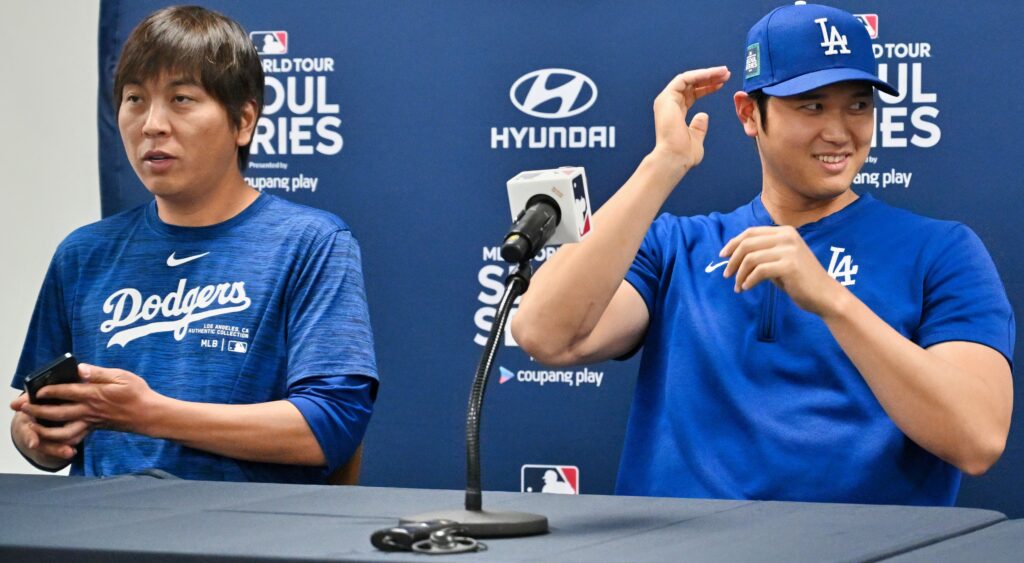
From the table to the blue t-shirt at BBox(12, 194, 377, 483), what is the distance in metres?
0.34

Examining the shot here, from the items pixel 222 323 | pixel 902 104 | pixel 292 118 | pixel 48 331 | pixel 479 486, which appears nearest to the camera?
pixel 479 486

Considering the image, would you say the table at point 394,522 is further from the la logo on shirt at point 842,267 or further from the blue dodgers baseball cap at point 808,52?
the blue dodgers baseball cap at point 808,52

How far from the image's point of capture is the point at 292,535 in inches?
46.8

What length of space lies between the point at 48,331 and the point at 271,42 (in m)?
0.79

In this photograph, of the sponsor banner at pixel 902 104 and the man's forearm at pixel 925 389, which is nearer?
the man's forearm at pixel 925 389

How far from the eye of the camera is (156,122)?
1.97 meters

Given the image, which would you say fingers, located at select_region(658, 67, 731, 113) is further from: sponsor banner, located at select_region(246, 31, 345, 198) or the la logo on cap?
sponsor banner, located at select_region(246, 31, 345, 198)

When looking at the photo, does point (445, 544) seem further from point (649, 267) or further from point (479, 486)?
point (649, 267)

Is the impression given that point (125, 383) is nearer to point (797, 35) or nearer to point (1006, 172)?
point (797, 35)

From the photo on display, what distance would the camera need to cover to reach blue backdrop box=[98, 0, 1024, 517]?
7.29 ft

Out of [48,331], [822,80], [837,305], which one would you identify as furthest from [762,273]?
[48,331]

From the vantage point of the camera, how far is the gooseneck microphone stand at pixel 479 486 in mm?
1191

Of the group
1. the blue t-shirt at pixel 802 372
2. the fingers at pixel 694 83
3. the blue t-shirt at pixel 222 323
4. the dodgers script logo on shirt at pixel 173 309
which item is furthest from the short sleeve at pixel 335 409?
the fingers at pixel 694 83

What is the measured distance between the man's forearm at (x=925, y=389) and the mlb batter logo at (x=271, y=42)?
1.33m
